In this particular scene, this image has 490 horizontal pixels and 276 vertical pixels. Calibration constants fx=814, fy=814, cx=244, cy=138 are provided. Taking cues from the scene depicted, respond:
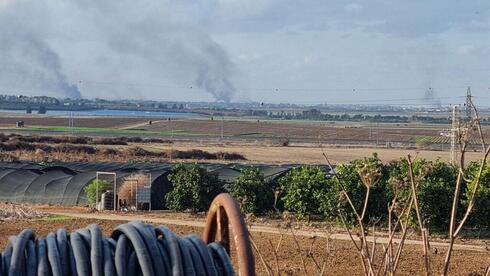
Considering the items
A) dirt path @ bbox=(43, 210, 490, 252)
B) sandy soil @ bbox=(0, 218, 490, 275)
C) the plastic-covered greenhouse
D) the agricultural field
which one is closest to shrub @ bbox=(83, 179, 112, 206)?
the plastic-covered greenhouse

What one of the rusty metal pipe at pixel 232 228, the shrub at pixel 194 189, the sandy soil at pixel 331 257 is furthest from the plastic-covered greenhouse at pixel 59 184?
the rusty metal pipe at pixel 232 228

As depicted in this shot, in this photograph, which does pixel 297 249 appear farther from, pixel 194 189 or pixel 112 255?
pixel 194 189

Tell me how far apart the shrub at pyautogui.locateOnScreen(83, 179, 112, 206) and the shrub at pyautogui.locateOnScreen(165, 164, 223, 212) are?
2.54m

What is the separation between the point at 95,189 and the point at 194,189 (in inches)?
154

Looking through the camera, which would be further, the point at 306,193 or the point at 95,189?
the point at 95,189

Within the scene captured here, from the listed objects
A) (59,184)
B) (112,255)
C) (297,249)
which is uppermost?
(112,255)

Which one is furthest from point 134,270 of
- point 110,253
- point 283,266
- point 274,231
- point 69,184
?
point 69,184

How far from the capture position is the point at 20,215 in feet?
69.5

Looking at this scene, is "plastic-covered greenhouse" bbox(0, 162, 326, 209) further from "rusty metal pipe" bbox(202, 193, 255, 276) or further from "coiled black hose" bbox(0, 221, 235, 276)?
"coiled black hose" bbox(0, 221, 235, 276)

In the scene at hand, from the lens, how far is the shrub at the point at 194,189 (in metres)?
23.5

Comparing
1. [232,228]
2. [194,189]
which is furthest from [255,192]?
[232,228]

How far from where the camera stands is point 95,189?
25.6 meters

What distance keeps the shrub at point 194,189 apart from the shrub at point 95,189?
2.54 meters

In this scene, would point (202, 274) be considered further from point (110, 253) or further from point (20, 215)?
point (20, 215)
